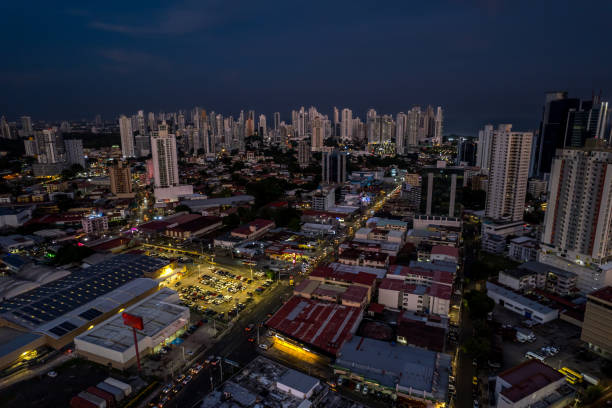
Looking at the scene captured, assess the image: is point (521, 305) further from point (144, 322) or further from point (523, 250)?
point (144, 322)

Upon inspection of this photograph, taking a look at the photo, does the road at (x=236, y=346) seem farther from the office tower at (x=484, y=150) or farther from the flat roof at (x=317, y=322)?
the office tower at (x=484, y=150)

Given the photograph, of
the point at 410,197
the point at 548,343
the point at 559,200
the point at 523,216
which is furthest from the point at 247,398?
the point at 410,197

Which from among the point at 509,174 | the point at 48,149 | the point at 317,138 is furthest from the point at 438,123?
the point at 48,149

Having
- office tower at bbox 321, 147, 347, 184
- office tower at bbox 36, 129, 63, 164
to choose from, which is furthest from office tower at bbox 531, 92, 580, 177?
office tower at bbox 36, 129, 63, 164

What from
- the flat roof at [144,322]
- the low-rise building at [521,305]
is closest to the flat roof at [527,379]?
the low-rise building at [521,305]

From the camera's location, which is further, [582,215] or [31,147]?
[31,147]

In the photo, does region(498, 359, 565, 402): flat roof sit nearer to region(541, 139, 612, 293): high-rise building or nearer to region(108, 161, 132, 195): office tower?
region(541, 139, 612, 293): high-rise building
